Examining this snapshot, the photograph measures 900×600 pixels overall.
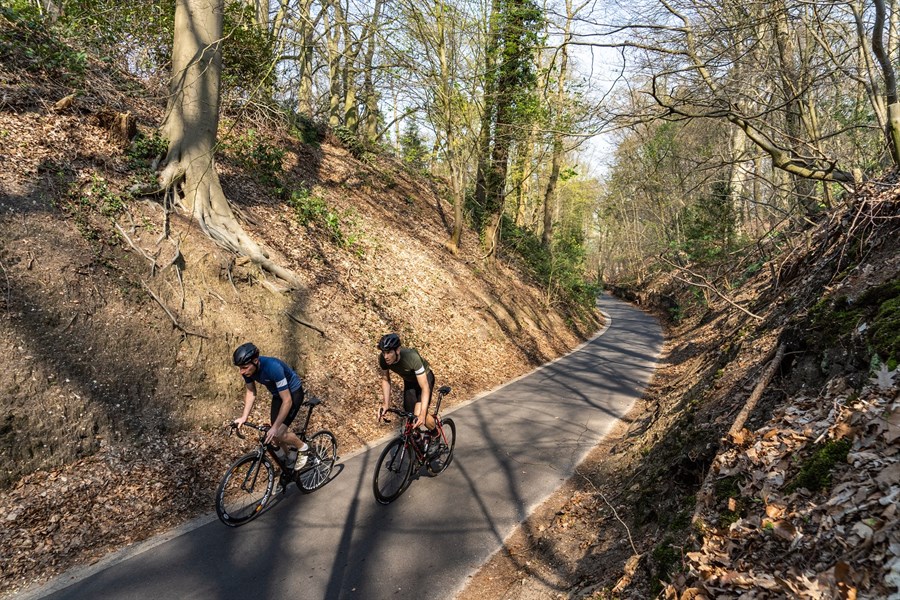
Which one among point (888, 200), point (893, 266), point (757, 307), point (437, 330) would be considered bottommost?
point (437, 330)

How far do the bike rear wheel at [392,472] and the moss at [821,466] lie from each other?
4.08 metres

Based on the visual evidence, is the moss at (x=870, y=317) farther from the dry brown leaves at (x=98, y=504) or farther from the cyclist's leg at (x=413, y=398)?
the dry brown leaves at (x=98, y=504)

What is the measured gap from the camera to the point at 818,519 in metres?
2.65

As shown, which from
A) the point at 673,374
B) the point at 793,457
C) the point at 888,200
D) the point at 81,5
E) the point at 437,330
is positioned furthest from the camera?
the point at 437,330

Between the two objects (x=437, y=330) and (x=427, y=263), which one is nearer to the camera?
(x=437, y=330)

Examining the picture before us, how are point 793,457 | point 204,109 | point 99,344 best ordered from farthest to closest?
point 204,109, point 99,344, point 793,457

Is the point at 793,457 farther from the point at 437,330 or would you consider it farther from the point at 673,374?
the point at 437,330

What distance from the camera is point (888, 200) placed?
5094 millimetres

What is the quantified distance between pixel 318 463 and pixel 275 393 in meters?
1.25

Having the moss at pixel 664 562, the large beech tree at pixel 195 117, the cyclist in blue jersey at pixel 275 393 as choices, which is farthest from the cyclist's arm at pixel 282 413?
the large beech tree at pixel 195 117

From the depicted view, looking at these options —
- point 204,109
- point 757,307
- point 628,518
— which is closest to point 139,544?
point 628,518

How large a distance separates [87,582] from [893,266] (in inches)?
322

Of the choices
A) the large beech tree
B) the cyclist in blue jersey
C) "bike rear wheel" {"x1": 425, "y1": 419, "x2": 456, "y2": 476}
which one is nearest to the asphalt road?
"bike rear wheel" {"x1": 425, "y1": 419, "x2": 456, "y2": 476}

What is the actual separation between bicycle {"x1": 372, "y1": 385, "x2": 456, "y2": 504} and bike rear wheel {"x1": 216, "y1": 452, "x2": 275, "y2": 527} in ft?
4.35
